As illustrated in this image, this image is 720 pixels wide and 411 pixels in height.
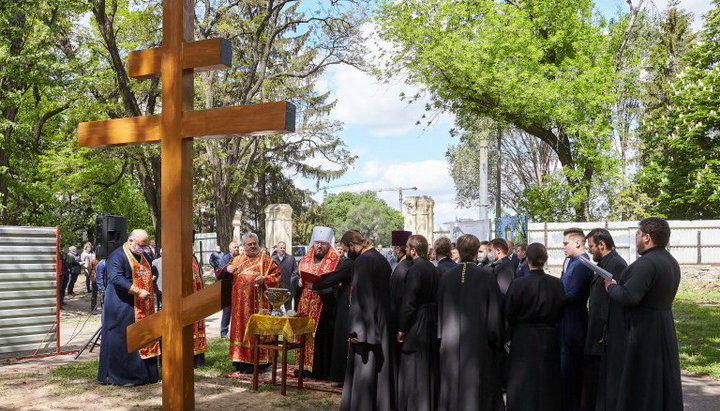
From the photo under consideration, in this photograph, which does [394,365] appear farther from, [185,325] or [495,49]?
[495,49]

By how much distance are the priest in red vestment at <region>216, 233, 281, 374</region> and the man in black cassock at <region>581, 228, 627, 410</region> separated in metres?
4.84

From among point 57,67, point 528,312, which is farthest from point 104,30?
point 528,312

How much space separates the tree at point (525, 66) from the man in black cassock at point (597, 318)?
728 inches

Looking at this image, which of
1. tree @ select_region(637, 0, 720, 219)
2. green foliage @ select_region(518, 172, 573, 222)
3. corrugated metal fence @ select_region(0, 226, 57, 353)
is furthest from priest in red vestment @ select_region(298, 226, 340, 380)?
tree @ select_region(637, 0, 720, 219)

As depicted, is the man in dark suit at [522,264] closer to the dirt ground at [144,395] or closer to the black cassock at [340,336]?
the dirt ground at [144,395]

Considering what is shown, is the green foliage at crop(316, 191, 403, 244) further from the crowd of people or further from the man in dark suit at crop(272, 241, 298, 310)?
the crowd of people

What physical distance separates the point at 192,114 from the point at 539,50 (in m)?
21.6

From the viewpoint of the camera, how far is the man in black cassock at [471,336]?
7.24 metres

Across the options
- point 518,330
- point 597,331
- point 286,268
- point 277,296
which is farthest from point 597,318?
point 286,268

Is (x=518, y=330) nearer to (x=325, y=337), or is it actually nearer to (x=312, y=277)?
(x=312, y=277)

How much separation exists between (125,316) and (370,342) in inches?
141

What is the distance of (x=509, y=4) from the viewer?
88.9 ft

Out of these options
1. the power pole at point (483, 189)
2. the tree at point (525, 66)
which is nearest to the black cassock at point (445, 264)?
the tree at point (525, 66)

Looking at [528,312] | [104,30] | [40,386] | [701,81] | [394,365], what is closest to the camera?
[528,312]
